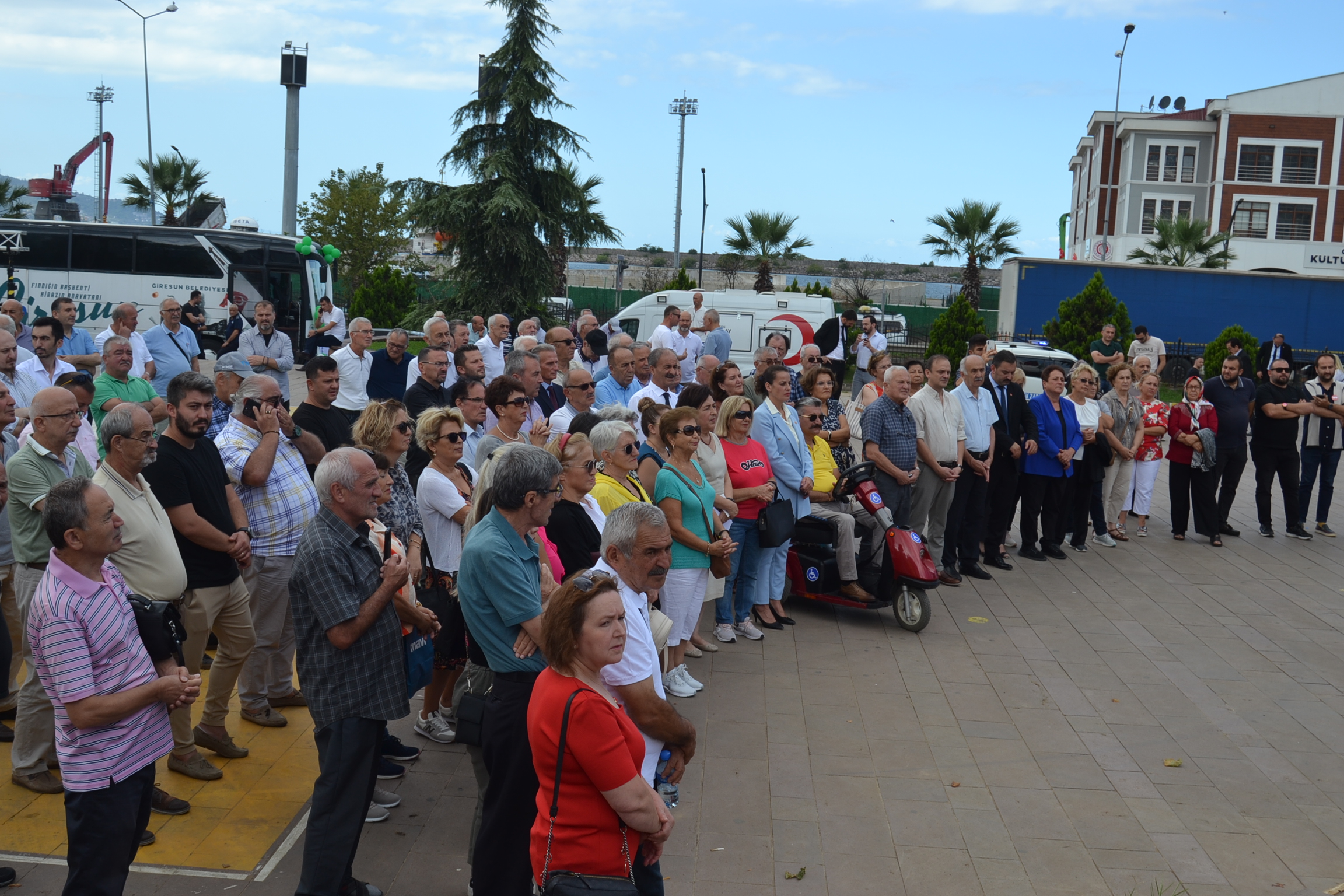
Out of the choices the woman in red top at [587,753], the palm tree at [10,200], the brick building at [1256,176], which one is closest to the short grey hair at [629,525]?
the woman in red top at [587,753]

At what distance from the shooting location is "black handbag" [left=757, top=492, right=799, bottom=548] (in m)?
7.34

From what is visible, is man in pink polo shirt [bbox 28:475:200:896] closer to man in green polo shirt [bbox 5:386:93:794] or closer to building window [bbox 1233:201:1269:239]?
man in green polo shirt [bbox 5:386:93:794]

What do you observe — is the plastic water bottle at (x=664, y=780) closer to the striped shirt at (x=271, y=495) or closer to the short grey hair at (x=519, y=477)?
the short grey hair at (x=519, y=477)

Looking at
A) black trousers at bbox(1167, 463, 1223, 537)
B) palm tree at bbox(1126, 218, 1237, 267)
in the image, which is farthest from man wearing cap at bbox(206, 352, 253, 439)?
palm tree at bbox(1126, 218, 1237, 267)

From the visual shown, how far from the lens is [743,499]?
23.5 ft

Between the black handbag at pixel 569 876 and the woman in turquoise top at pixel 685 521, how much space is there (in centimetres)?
309

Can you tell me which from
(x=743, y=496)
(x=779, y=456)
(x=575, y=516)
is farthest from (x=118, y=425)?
(x=779, y=456)

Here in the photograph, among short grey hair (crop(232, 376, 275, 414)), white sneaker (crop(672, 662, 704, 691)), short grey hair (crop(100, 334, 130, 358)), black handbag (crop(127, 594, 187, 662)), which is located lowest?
white sneaker (crop(672, 662, 704, 691))

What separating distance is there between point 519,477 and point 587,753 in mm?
1232

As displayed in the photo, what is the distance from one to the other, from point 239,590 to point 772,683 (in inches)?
131

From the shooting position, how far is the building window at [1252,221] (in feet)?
175

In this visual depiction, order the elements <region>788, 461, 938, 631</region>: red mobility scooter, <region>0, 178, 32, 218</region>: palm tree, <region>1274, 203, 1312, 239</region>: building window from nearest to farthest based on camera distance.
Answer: <region>788, 461, 938, 631</region>: red mobility scooter < <region>0, 178, 32, 218</region>: palm tree < <region>1274, 203, 1312, 239</region>: building window

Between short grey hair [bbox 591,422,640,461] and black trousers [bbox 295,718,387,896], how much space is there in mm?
1996

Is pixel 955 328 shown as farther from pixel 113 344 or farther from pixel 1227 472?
pixel 113 344
